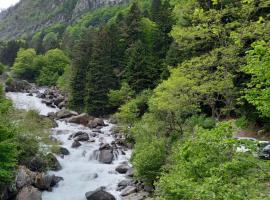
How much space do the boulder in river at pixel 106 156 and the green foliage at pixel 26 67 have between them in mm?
59926

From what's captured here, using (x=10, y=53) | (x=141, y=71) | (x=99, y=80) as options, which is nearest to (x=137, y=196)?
(x=141, y=71)

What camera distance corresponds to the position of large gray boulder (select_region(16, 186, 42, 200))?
2625cm

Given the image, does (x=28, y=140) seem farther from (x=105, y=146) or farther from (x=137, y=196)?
(x=137, y=196)

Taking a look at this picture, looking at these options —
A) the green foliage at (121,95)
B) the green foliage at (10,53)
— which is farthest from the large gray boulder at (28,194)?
the green foliage at (10,53)

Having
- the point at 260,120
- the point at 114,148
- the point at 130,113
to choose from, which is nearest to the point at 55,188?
the point at 114,148

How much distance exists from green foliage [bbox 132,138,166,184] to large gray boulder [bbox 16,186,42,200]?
7596 mm

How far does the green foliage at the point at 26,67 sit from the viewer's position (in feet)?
302

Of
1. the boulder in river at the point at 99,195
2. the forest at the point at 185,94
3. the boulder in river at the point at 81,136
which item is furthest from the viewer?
the boulder in river at the point at 81,136

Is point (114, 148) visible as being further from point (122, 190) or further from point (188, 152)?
point (188, 152)

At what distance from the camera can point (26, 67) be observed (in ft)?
302

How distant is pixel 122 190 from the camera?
29172mm

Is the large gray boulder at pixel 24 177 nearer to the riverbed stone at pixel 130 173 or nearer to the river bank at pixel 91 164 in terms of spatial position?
the river bank at pixel 91 164

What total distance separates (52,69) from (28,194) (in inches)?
2550

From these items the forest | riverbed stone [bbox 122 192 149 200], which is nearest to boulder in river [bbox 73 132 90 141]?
the forest
